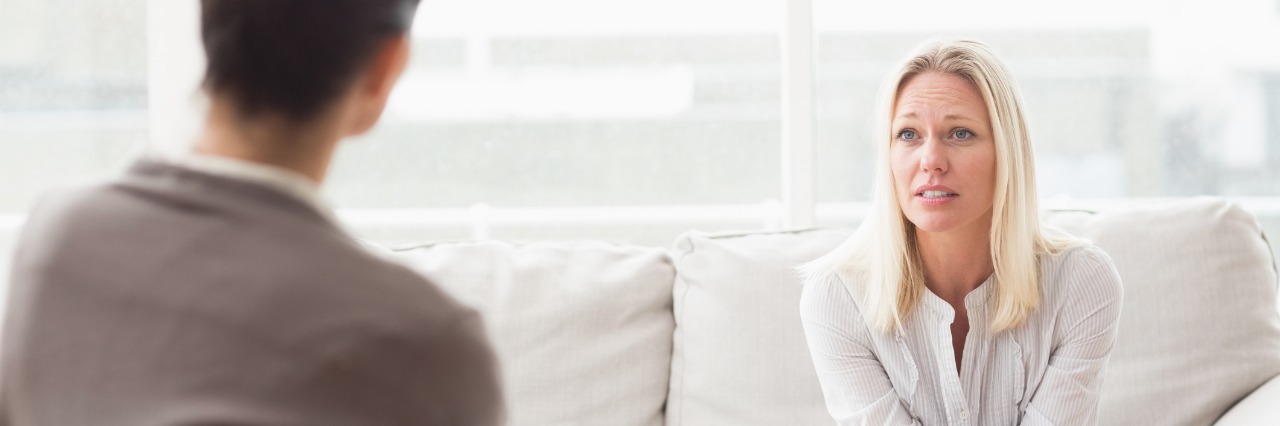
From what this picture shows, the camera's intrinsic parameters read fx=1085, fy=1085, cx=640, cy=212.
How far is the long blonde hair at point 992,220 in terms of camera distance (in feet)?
5.55

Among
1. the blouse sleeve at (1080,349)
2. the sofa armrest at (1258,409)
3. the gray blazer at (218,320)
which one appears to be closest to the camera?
the gray blazer at (218,320)

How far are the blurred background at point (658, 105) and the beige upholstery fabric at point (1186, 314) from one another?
715 mm

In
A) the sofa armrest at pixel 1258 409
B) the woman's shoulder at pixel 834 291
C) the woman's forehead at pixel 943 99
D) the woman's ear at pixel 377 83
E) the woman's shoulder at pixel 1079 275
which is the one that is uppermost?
the woman's ear at pixel 377 83

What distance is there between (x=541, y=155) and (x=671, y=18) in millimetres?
494

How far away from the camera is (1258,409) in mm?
1816

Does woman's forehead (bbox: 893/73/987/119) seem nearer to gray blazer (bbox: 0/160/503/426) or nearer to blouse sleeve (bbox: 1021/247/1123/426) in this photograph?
blouse sleeve (bbox: 1021/247/1123/426)

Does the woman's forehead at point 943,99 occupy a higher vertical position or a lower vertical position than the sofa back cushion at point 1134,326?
higher

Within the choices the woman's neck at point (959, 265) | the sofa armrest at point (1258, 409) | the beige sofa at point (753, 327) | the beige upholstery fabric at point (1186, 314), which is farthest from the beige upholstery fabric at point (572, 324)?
the sofa armrest at point (1258, 409)

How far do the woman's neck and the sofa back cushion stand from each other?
0.30 m

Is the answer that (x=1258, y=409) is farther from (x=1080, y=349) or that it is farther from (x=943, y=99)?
(x=943, y=99)

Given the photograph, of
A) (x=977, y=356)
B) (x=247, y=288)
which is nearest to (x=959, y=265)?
(x=977, y=356)

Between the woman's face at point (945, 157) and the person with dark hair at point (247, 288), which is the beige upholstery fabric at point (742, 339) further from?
the person with dark hair at point (247, 288)

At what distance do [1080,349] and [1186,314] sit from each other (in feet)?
1.37

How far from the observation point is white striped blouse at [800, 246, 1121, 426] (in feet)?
5.51
